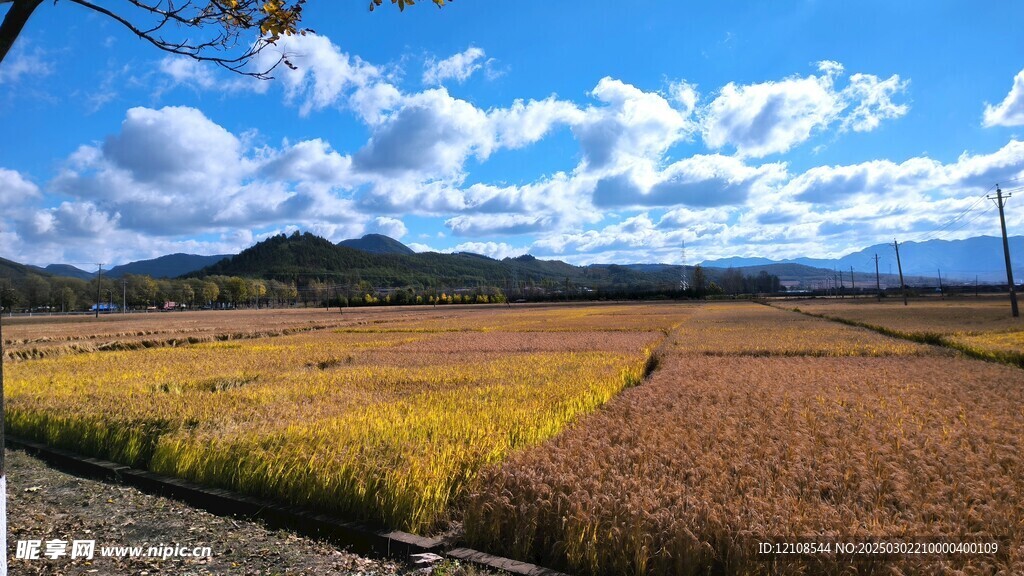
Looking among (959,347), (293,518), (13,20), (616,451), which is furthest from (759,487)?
(959,347)

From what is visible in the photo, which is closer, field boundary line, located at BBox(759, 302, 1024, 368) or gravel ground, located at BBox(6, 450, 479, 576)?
gravel ground, located at BBox(6, 450, 479, 576)

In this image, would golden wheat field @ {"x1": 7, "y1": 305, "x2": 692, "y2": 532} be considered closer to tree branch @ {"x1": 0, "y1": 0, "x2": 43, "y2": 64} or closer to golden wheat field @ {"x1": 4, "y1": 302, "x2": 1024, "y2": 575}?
golden wheat field @ {"x1": 4, "y1": 302, "x2": 1024, "y2": 575}

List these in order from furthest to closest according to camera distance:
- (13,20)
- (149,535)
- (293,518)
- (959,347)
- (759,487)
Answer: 1. (959,347)
2. (293,518)
3. (149,535)
4. (759,487)
5. (13,20)

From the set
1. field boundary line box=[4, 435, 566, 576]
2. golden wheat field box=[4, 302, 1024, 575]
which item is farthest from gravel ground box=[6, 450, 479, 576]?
golden wheat field box=[4, 302, 1024, 575]

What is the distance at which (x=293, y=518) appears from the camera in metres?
6.48

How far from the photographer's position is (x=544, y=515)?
549cm

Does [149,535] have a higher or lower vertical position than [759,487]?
lower

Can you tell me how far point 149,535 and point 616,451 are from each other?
5.55 metres

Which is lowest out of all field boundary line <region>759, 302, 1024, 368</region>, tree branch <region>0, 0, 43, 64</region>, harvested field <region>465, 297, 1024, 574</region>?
field boundary line <region>759, 302, 1024, 368</region>

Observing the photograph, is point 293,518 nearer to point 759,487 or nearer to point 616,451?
point 616,451

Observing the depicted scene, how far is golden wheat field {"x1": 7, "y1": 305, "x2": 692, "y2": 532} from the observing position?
261 inches

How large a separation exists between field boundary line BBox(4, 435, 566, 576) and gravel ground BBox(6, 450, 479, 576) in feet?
0.55

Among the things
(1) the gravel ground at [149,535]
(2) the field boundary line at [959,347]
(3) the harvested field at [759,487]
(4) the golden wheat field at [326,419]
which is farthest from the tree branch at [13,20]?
(2) the field boundary line at [959,347]

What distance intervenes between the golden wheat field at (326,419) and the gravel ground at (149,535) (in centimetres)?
65
